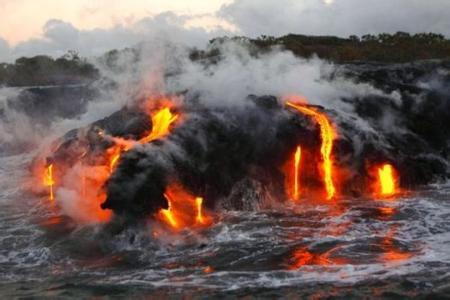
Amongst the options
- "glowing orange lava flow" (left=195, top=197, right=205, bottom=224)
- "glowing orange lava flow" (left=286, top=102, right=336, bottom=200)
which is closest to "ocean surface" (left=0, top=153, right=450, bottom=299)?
"glowing orange lava flow" (left=195, top=197, right=205, bottom=224)

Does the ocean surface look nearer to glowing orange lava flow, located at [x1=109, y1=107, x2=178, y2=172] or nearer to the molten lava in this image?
the molten lava

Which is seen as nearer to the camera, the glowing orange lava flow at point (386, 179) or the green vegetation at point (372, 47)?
the glowing orange lava flow at point (386, 179)

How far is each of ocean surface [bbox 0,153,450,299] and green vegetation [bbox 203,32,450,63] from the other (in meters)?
25.0

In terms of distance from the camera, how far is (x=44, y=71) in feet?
141

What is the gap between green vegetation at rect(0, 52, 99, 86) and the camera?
38.5 meters

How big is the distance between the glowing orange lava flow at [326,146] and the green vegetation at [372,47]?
2213 cm

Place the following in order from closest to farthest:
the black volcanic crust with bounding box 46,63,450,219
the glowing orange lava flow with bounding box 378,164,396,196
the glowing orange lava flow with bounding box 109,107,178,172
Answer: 1. the black volcanic crust with bounding box 46,63,450,219
2. the glowing orange lava flow with bounding box 109,107,178,172
3. the glowing orange lava flow with bounding box 378,164,396,196

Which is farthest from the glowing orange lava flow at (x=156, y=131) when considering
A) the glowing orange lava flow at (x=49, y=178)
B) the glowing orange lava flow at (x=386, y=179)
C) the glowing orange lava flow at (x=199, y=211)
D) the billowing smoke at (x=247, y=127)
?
the glowing orange lava flow at (x=386, y=179)

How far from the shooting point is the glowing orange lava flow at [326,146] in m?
12.6

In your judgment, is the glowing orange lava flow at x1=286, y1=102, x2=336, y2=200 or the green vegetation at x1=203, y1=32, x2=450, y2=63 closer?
the glowing orange lava flow at x1=286, y1=102, x2=336, y2=200

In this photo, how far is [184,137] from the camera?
11359 mm

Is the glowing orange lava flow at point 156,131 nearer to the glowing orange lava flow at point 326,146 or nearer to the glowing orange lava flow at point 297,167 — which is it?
the glowing orange lava flow at point 297,167

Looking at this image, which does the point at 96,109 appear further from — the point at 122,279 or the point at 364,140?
the point at 122,279

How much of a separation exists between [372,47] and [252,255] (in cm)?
3846
